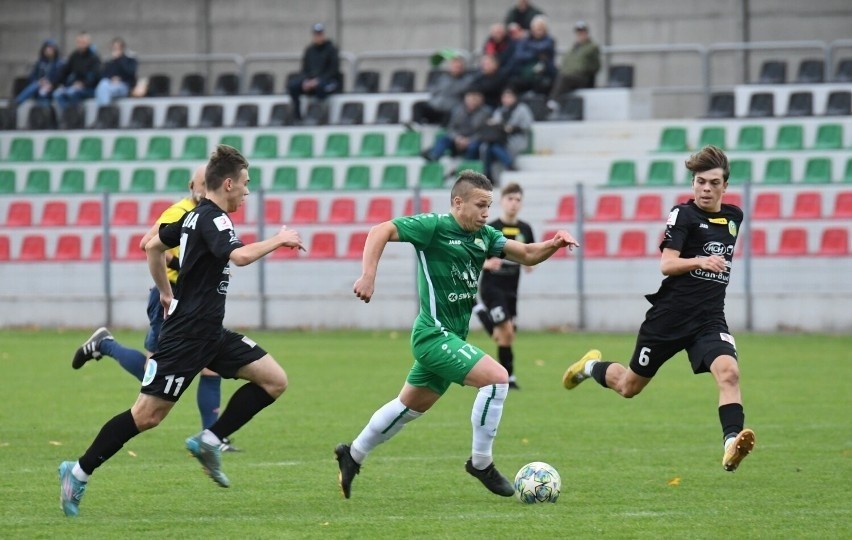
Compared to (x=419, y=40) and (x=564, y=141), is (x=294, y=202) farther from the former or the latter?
(x=419, y=40)

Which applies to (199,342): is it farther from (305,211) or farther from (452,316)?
(305,211)

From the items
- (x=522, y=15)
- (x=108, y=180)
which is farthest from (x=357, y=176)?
(x=108, y=180)

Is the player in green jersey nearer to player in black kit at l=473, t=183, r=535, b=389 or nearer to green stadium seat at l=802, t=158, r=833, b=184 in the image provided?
player in black kit at l=473, t=183, r=535, b=389

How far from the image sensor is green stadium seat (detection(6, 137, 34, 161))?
27.1 metres

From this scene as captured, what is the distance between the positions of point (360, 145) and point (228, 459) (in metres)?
16.2

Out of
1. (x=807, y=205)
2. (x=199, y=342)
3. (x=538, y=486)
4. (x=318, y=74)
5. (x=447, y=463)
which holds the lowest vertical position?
(x=447, y=463)

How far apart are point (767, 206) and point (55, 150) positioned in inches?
512

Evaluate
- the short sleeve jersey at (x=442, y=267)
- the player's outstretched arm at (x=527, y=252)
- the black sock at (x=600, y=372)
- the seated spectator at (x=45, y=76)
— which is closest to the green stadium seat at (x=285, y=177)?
the seated spectator at (x=45, y=76)

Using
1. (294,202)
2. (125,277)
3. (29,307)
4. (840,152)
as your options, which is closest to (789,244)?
(840,152)

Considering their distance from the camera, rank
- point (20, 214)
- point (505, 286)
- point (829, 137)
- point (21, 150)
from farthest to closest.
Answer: point (21, 150), point (20, 214), point (829, 137), point (505, 286)

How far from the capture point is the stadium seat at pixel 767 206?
824 inches

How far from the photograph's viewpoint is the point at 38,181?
25.8 metres

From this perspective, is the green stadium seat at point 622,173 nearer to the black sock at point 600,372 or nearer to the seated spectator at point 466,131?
the seated spectator at point 466,131

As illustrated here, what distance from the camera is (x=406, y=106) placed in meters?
26.8
